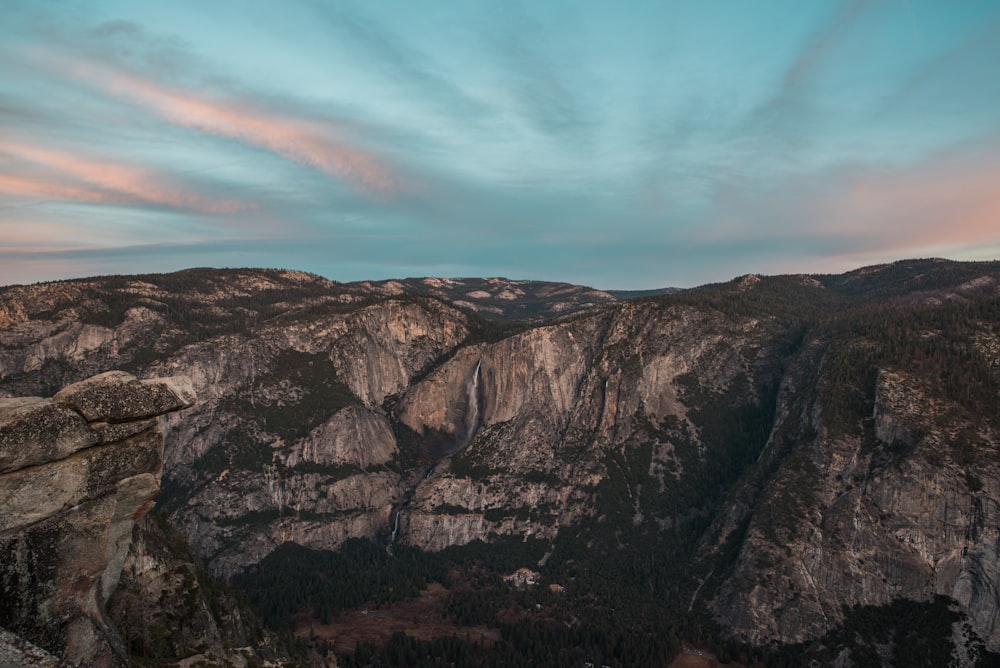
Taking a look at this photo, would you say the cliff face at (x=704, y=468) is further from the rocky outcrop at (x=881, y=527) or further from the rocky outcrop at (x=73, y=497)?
the rocky outcrop at (x=73, y=497)

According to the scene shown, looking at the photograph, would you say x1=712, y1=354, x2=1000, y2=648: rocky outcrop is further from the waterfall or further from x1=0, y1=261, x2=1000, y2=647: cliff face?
the waterfall

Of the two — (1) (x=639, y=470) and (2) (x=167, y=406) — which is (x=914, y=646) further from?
(2) (x=167, y=406)

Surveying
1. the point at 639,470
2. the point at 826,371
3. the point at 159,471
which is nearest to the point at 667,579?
the point at 639,470

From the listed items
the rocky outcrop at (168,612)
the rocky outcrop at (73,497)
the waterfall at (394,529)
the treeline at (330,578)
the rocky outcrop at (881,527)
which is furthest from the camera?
the waterfall at (394,529)

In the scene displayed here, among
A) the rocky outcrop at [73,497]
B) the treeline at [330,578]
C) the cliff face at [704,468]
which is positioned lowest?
the treeline at [330,578]

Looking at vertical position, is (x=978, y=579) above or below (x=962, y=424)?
below

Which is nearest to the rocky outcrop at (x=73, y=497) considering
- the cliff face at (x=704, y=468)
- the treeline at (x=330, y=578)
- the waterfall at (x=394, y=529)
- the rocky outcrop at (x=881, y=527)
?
the treeline at (x=330, y=578)

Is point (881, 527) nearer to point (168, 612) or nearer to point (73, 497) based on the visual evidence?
point (168, 612)

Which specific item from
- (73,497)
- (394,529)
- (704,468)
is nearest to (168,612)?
(73,497)
